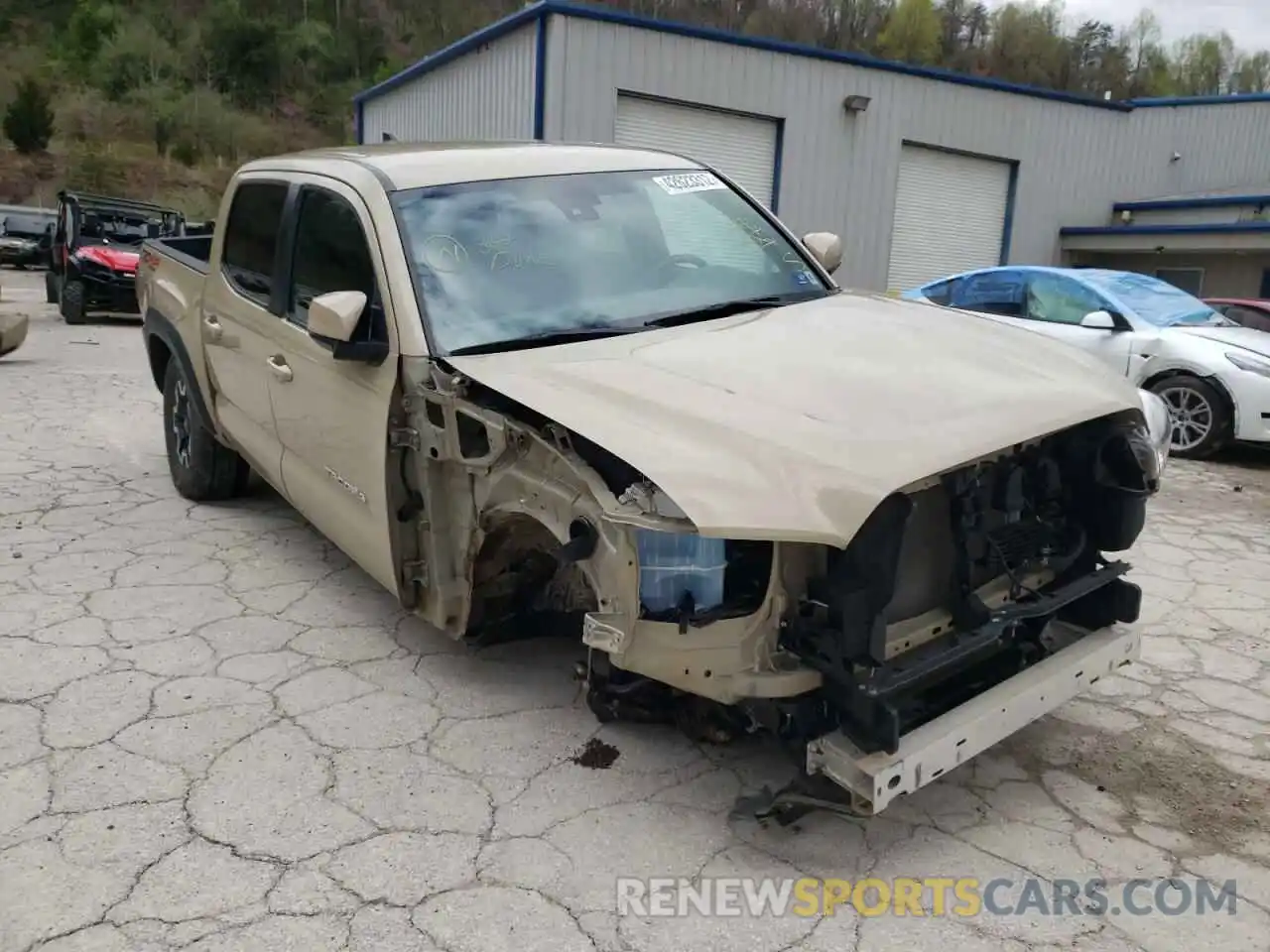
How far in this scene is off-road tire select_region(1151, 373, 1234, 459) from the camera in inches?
314

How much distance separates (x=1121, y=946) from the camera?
2.42 m

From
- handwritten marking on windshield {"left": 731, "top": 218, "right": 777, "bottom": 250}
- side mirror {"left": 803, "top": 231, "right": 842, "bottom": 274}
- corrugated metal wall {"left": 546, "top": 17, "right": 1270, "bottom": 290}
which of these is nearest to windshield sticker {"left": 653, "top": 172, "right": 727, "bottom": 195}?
handwritten marking on windshield {"left": 731, "top": 218, "right": 777, "bottom": 250}

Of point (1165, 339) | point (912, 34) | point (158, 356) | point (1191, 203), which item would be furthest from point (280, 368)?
point (912, 34)

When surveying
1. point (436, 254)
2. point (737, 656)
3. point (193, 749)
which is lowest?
point (193, 749)

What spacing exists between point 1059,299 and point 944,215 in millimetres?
9208

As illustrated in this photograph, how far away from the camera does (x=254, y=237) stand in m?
4.63

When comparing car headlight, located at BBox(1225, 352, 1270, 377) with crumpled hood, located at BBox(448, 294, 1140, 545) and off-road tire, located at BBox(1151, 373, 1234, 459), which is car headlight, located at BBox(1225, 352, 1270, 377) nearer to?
off-road tire, located at BBox(1151, 373, 1234, 459)

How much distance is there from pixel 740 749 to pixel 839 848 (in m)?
0.54

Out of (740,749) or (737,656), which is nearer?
(737,656)

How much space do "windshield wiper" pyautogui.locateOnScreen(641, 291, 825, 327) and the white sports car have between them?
12.8 feet

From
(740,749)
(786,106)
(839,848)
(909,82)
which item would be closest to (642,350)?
(740,749)

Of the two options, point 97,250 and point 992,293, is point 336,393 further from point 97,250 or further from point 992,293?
point 97,250

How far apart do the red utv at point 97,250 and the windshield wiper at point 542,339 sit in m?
13.0

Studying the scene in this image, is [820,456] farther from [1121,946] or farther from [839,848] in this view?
[1121,946]
